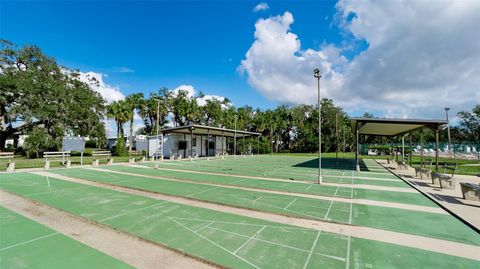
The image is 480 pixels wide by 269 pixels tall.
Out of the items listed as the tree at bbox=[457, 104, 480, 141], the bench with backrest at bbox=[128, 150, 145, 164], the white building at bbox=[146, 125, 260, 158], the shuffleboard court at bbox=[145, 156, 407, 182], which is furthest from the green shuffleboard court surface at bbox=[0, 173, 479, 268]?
the tree at bbox=[457, 104, 480, 141]

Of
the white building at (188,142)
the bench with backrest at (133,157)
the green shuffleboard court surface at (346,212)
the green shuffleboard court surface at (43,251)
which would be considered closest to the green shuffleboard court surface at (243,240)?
the green shuffleboard court surface at (43,251)

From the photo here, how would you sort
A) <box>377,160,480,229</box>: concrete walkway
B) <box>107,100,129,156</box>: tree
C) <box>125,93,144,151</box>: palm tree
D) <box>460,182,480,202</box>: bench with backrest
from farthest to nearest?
1. <box>125,93,144,151</box>: palm tree
2. <box>107,100,129,156</box>: tree
3. <box>460,182,480,202</box>: bench with backrest
4. <box>377,160,480,229</box>: concrete walkway

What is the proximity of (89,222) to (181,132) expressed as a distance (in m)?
26.6

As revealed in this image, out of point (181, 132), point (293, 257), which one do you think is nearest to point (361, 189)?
point (293, 257)

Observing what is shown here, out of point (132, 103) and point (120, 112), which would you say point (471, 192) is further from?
point (132, 103)

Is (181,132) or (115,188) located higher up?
(181,132)

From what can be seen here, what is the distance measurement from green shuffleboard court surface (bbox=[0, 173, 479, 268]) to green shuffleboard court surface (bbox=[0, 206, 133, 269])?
185mm

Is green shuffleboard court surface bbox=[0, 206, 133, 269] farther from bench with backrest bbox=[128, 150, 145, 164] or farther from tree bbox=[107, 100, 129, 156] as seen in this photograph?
tree bbox=[107, 100, 129, 156]

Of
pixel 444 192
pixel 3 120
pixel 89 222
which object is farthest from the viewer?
pixel 3 120

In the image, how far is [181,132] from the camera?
3212 centimetres

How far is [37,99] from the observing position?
97.5 ft

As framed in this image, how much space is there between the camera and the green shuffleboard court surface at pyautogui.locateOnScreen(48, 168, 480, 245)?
223 inches

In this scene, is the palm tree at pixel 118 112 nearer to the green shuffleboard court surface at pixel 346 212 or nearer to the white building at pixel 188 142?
the white building at pixel 188 142

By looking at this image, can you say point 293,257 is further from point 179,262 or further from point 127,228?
point 127,228
